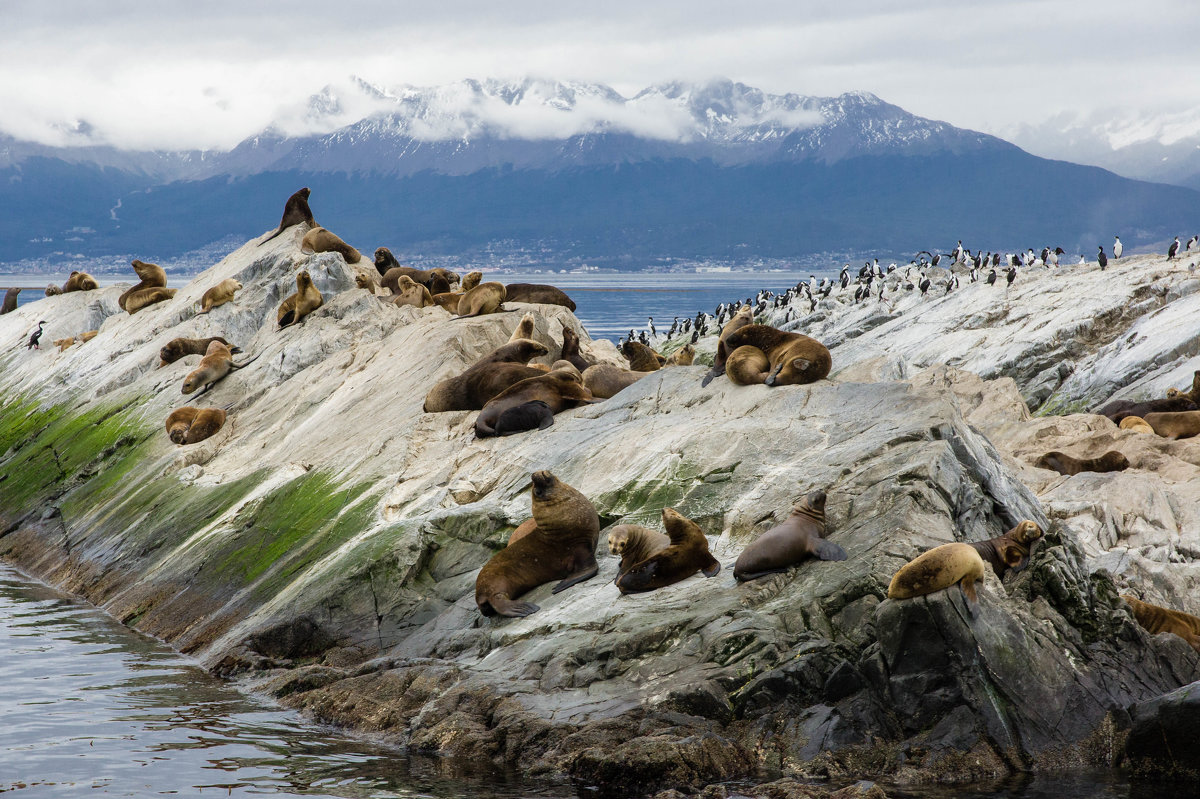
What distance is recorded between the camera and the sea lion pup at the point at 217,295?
2223 centimetres

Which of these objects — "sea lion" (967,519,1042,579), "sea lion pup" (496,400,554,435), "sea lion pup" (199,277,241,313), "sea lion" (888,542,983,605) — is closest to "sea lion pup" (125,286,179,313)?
"sea lion pup" (199,277,241,313)

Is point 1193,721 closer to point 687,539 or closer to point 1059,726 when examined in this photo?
point 1059,726

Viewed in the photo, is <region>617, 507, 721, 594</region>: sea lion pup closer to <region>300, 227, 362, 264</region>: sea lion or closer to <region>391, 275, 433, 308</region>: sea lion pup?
<region>391, 275, 433, 308</region>: sea lion pup

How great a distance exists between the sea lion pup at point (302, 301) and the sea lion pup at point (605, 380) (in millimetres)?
6684

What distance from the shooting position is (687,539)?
9.09 meters

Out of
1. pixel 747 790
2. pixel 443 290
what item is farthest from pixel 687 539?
pixel 443 290

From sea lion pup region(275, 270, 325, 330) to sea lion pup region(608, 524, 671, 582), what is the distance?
11827mm

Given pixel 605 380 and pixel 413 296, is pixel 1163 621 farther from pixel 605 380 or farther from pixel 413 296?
pixel 413 296

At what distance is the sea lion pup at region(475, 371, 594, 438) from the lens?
13352 millimetres

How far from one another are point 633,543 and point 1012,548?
2956 millimetres

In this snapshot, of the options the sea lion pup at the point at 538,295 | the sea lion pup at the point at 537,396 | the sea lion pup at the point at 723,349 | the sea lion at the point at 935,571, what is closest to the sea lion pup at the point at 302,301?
the sea lion pup at the point at 538,295

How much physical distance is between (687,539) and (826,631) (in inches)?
60.8

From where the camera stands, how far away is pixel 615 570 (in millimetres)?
9820

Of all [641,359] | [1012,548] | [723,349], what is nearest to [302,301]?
[641,359]
